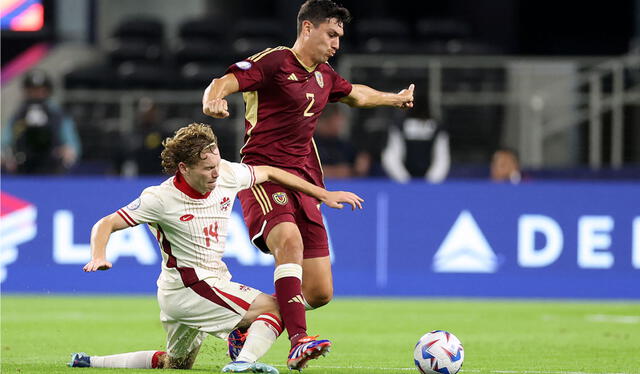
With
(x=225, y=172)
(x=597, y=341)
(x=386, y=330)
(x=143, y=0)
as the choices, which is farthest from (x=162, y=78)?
(x=225, y=172)

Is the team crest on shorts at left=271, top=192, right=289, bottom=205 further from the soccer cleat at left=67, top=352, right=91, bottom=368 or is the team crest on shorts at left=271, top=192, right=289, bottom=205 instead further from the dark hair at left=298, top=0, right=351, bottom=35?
the soccer cleat at left=67, top=352, right=91, bottom=368

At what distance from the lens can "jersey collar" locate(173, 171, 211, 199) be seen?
7.36 m

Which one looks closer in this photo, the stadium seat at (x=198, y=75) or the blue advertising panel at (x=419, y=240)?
the blue advertising panel at (x=419, y=240)

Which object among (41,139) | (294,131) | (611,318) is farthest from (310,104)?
(41,139)

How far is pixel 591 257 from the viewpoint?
1418 centimetres

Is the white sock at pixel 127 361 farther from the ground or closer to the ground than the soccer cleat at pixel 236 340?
closer to the ground

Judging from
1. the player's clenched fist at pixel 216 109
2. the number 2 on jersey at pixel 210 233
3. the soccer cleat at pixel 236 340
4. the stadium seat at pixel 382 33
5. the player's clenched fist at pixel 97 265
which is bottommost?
the soccer cleat at pixel 236 340

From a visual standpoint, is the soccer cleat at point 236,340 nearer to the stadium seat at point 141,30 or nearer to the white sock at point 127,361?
the white sock at point 127,361

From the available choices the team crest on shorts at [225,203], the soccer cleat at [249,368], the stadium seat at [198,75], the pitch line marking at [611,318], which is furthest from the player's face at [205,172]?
the stadium seat at [198,75]

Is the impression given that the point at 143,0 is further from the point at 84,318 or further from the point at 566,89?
the point at 84,318

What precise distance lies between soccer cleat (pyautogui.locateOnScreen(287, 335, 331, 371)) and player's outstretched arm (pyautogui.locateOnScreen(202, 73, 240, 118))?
4.23 ft

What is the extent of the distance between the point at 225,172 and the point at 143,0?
57.5 ft

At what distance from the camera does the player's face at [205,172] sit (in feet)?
23.8

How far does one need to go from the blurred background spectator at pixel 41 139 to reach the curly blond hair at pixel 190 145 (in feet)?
28.6
